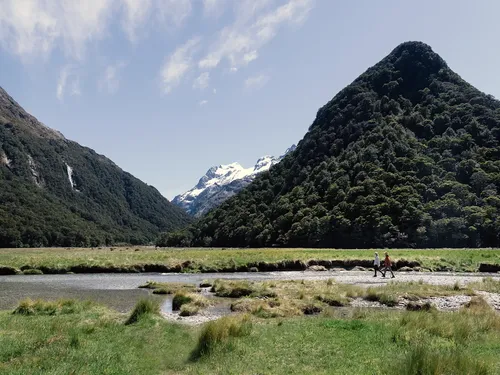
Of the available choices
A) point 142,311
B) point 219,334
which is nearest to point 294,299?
point 142,311

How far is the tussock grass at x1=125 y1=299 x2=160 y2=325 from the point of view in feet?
66.6

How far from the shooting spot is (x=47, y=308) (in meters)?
23.0

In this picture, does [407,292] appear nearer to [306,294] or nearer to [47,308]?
[306,294]

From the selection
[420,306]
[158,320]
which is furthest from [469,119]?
[158,320]

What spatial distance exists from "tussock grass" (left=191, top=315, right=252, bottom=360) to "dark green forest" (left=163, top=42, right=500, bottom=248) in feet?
279

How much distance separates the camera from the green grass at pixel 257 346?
1177 centimetres

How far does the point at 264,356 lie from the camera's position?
13.6 metres

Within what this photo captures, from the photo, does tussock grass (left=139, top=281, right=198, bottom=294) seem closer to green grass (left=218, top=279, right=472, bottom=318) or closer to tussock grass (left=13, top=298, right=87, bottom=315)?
green grass (left=218, top=279, right=472, bottom=318)

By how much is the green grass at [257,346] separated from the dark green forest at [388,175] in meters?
81.7

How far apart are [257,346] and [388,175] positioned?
110210 millimetres

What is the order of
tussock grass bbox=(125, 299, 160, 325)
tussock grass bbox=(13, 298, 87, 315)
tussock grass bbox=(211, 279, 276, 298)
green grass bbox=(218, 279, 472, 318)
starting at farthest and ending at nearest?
tussock grass bbox=(211, 279, 276, 298) → green grass bbox=(218, 279, 472, 318) → tussock grass bbox=(13, 298, 87, 315) → tussock grass bbox=(125, 299, 160, 325)

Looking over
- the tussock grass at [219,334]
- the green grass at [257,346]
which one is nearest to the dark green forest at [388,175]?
the green grass at [257,346]

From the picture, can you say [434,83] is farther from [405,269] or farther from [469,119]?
[405,269]

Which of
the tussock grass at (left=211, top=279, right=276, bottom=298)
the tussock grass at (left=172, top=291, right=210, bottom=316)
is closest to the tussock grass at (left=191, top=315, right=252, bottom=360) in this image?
the tussock grass at (left=172, top=291, right=210, bottom=316)
